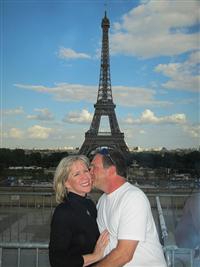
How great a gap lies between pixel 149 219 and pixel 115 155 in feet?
0.79

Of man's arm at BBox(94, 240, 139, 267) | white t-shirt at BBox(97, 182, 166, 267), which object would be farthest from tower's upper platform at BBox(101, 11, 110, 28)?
man's arm at BBox(94, 240, 139, 267)

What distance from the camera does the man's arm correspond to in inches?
52.3

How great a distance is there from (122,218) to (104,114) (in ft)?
102

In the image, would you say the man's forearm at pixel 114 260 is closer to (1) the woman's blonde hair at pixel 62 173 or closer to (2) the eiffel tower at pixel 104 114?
(1) the woman's blonde hair at pixel 62 173

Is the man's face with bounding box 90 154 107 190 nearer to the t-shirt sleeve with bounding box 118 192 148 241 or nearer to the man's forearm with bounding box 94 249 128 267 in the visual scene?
the t-shirt sleeve with bounding box 118 192 148 241

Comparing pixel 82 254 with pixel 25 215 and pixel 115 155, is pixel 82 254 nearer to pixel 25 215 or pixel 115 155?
pixel 115 155

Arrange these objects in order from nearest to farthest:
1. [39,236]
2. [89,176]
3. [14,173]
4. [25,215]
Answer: [89,176], [39,236], [25,215], [14,173]

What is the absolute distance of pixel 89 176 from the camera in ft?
4.92

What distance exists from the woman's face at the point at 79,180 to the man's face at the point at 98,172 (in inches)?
1.2

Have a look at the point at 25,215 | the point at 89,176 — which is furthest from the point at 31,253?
the point at 89,176

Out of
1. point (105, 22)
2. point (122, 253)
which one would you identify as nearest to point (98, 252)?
point (122, 253)

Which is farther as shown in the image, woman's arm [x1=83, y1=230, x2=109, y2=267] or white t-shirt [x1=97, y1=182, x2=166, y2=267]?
woman's arm [x1=83, y1=230, x2=109, y2=267]

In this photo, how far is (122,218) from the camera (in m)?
1.34

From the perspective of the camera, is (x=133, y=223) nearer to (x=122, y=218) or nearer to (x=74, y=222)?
(x=122, y=218)
